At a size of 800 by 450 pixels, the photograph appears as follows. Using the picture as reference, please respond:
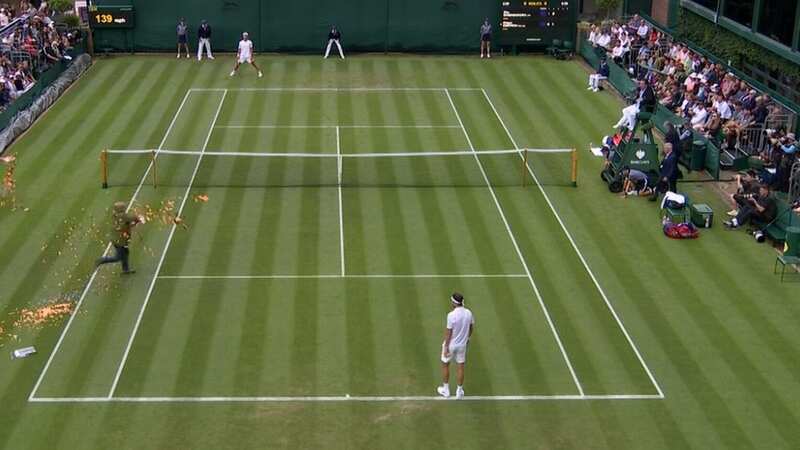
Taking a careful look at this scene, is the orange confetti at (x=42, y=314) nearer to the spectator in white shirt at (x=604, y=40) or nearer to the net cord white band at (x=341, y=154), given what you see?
the net cord white band at (x=341, y=154)

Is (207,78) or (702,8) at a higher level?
(702,8)

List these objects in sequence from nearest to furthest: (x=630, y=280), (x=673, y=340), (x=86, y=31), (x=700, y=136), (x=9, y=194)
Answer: (x=673, y=340) < (x=630, y=280) < (x=9, y=194) < (x=700, y=136) < (x=86, y=31)

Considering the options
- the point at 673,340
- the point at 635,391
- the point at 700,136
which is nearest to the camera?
the point at 635,391

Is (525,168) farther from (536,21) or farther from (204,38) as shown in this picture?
(204,38)

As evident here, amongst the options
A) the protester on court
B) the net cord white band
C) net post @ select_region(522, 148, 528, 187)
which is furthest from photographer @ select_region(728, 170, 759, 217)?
the protester on court

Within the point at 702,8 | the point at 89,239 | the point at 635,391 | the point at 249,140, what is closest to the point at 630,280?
the point at 635,391

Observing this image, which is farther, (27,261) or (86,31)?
(86,31)

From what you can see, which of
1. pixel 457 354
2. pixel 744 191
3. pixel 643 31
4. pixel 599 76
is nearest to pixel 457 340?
pixel 457 354

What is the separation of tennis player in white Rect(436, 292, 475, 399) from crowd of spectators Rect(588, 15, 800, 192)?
518 inches

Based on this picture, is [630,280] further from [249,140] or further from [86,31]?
[86,31]

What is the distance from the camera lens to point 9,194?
2930 centimetres

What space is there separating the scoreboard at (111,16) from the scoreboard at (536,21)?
14.6m

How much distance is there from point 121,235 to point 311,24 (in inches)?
957

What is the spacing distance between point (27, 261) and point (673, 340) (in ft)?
44.4
